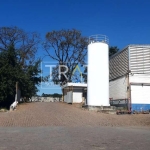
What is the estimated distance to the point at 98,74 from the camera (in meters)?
30.3

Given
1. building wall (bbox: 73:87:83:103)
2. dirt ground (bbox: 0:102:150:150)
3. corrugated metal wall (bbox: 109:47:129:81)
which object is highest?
corrugated metal wall (bbox: 109:47:129:81)

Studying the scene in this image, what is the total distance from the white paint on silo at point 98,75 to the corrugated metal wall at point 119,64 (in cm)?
290

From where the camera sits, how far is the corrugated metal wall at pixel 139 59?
102ft

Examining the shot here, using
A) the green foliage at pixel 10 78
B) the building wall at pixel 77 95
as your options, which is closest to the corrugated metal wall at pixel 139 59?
the building wall at pixel 77 95

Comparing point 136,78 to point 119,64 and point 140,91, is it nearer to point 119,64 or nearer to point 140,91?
point 140,91

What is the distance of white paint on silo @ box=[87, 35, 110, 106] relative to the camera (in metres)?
30.1

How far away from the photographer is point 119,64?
35156 millimetres

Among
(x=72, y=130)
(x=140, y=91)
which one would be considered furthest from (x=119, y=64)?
(x=72, y=130)

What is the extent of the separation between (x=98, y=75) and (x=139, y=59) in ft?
18.0

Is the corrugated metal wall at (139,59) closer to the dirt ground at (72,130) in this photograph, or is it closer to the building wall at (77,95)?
the building wall at (77,95)

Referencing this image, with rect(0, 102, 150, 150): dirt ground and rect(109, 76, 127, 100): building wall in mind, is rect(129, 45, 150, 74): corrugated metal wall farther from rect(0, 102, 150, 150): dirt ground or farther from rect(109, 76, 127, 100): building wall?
rect(0, 102, 150, 150): dirt ground

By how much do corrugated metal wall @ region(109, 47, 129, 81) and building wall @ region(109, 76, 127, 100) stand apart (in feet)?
2.54

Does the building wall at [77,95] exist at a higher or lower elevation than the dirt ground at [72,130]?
higher

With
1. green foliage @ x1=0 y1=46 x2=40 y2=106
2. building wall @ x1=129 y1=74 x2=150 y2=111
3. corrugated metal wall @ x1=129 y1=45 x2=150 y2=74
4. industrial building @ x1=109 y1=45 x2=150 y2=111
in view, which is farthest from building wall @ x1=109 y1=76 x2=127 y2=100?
green foliage @ x1=0 y1=46 x2=40 y2=106
